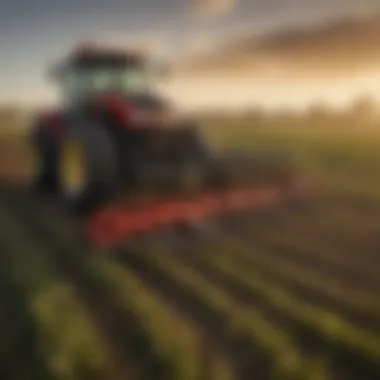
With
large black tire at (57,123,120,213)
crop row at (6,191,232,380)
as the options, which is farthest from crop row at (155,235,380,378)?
large black tire at (57,123,120,213)

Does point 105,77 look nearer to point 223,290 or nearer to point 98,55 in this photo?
point 98,55

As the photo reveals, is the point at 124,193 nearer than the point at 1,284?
No

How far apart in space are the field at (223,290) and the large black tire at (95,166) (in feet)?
0.25

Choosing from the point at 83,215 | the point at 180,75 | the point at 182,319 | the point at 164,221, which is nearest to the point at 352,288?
the point at 182,319

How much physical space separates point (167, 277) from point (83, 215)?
0.36 metres

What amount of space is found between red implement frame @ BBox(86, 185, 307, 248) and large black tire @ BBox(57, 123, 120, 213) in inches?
2.4

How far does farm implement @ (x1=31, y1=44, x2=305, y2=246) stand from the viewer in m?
1.42

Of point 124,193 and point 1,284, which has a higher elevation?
point 124,193

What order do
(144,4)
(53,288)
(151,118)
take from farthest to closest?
(151,118) → (144,4) → (53,288)

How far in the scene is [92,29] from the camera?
1346mm

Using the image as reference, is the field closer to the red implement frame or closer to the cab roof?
the red implement frame

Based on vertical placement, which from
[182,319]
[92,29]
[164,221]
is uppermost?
[92,29]

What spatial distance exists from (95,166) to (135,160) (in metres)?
0.10

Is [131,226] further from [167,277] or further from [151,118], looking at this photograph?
[151,118]
